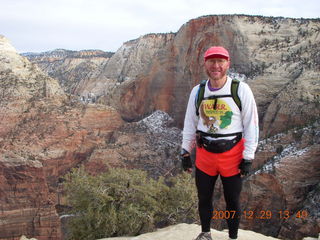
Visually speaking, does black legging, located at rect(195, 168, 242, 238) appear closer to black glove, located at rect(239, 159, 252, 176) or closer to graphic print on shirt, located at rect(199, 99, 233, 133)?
black glove, located at rect(239, 159, 252, 176)

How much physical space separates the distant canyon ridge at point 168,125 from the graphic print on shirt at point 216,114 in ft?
23.7

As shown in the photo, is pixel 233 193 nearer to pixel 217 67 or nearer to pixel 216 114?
pixel 216 114

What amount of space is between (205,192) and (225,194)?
9.5 inches

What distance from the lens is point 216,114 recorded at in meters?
3.64

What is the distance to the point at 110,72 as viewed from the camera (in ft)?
147

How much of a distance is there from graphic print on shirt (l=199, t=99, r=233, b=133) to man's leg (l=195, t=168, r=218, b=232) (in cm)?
64

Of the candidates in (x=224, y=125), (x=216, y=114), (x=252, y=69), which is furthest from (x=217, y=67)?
(x=252, y=69)

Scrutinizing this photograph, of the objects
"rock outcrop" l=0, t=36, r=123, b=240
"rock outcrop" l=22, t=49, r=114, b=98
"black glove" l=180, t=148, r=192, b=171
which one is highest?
"rock outcrop" l=22, t=49, r=114, b=98

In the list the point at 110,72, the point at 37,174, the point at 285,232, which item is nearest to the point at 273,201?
the point at 285,232

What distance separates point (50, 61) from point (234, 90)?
85.7 meters

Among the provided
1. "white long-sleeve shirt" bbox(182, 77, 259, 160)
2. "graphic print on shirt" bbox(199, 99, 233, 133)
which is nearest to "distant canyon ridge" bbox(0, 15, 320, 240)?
"white long-sleeve shirt" bbox(182, 77, 259, 160)

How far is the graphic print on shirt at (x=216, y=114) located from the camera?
3615 mm

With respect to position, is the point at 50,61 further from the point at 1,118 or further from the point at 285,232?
the point at 285,232

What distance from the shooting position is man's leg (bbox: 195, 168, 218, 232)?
3.99 m
